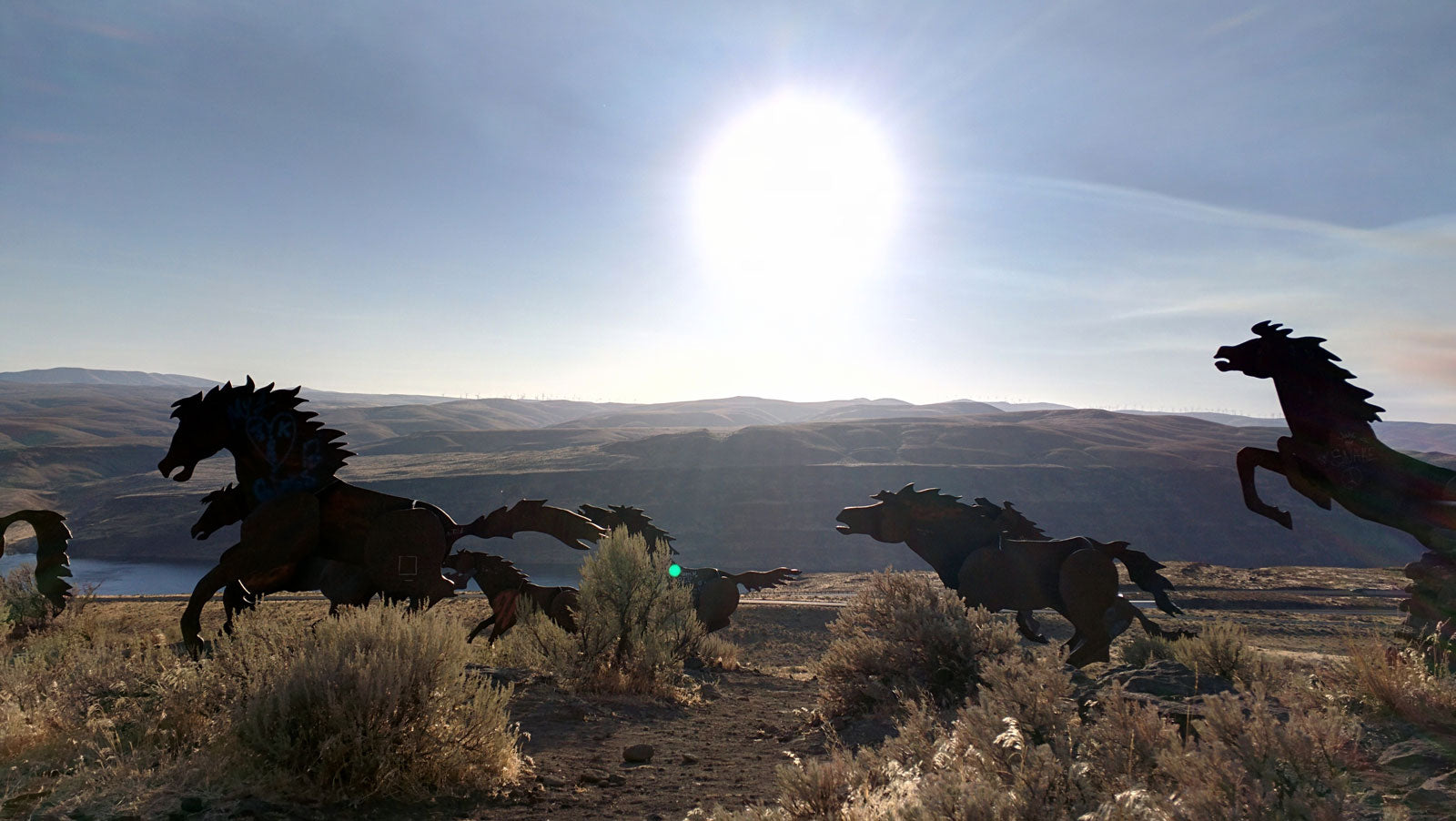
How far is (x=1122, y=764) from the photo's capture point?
134 inches

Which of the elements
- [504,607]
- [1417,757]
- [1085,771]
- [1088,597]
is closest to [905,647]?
[1088,597]

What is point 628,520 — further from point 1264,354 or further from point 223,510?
point 1264,354

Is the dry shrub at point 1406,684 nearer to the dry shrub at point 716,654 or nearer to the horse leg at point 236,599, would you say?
the dry shrub at point 716,654

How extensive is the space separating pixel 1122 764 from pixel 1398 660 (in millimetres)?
3927

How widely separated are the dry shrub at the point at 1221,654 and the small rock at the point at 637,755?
5838mm

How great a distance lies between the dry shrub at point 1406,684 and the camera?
4.75 meters

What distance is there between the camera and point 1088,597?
9.29m

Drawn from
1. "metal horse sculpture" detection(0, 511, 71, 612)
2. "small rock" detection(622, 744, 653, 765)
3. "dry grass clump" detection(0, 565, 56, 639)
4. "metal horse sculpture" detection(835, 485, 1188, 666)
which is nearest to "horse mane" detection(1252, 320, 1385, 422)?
"metal horse sculpture" detection(835, 485, 1188, 666)

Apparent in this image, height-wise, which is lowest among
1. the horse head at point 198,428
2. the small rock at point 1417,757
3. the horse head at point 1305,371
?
the small rock at point 1417,757

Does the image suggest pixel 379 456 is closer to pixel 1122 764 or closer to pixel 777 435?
pixel 777 435

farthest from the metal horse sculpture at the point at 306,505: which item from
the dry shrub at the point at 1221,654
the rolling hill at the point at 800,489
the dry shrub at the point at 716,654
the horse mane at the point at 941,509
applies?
the rolling hill at the point at 800,489

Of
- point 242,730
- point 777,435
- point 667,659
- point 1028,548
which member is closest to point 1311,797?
point 242,730

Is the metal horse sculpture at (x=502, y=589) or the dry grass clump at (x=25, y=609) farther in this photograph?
the dry grass clump at (x=25, y=609)

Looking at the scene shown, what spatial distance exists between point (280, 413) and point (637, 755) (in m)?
5.21
